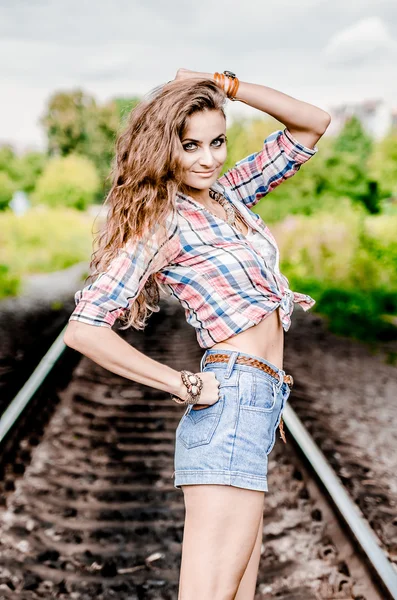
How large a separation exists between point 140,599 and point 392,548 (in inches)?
50.9

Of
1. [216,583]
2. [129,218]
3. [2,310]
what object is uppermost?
[129,218]

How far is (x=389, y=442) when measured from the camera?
4.66 m

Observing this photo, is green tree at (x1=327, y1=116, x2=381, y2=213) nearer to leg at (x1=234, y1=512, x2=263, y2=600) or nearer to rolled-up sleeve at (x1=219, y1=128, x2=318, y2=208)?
rolled-up sleeve at (x1=219, y1=128, x2=318, y2=208)

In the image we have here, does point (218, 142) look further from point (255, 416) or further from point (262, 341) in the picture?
point (255, 416)

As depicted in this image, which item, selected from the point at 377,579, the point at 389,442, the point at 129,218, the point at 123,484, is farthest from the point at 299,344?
the point at 129,218

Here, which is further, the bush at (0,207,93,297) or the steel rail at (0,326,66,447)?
the bush at (0,207,93,297)

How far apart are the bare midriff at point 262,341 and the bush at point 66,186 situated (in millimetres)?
21294

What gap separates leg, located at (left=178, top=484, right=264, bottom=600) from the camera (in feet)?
5.29

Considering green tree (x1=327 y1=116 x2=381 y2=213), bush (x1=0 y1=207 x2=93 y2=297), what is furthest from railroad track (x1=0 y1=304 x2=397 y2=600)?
green tree (x1=327 y1=116 x2=381 y2=213)

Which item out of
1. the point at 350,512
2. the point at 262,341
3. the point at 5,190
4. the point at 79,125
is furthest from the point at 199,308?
the point at 79,125

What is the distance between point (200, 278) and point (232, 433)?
0.42 m

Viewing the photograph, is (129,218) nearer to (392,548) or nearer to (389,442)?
(392,548)

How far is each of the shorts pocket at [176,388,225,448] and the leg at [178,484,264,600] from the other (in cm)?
12

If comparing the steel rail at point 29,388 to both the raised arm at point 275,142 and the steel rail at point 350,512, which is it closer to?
the steel rail at point 350,512
